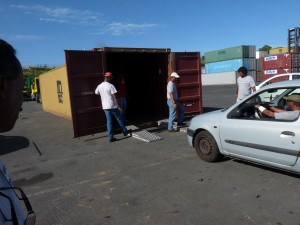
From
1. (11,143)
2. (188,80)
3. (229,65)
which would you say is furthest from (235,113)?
(229,65)

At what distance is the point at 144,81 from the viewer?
1305cm

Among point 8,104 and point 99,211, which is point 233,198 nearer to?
point 99,211

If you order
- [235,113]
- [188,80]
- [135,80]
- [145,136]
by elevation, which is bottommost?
[145,136]

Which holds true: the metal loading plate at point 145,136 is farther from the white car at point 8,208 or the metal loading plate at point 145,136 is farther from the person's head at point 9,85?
the person's head at point 9,85

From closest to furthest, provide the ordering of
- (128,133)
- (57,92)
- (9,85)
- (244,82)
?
(9,85), (244,82), (128,133), (57,92)

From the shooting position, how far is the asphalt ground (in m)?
3.69

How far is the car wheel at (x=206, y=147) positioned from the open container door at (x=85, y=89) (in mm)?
4180

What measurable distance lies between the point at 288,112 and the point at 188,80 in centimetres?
648

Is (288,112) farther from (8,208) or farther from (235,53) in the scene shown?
(235,53)

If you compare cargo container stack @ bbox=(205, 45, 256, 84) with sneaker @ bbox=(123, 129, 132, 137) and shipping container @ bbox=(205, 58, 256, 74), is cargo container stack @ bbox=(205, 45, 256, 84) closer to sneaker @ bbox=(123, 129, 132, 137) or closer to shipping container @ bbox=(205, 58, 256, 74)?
shipping container @ bbox=(205, 58, 256, 74)

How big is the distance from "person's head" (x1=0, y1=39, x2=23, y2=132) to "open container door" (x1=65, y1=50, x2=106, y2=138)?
759cm

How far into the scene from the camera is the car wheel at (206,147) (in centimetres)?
555

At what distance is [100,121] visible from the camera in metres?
9.30

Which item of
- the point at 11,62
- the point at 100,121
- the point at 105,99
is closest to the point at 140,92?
the point at 100,121
